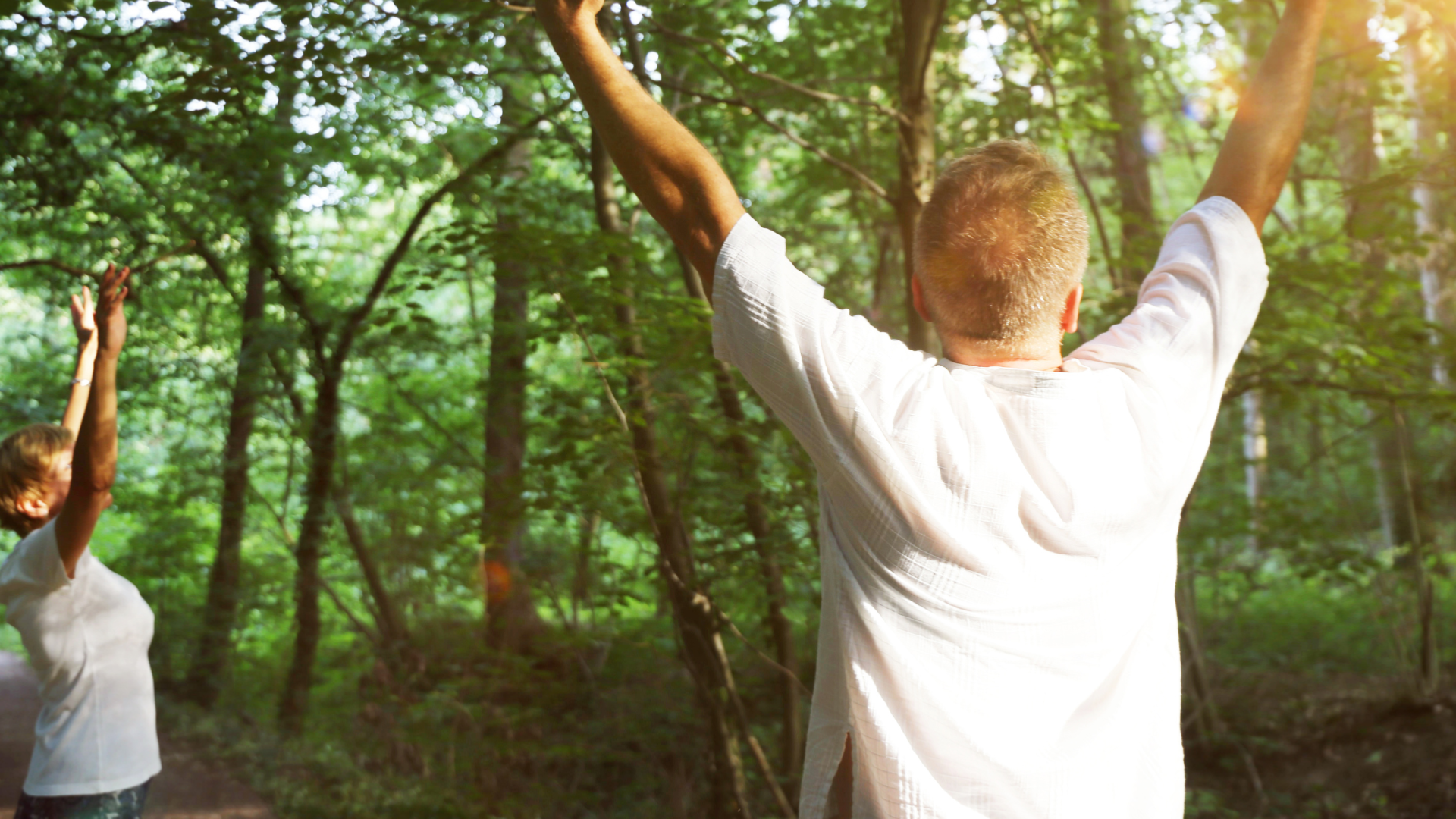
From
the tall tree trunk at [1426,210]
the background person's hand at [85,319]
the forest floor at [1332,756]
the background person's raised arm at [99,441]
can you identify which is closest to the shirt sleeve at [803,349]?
the background person's raised arm at [99,441]

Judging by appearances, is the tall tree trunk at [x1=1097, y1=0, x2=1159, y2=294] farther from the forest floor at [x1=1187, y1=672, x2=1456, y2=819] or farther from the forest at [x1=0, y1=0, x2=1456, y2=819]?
the forest floor at [x1=1187, y1=672, x2=1456, y2=819]

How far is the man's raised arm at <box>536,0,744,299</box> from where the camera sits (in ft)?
4.03

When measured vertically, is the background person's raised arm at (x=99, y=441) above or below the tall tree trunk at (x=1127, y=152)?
below

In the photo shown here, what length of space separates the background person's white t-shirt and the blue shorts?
17mm

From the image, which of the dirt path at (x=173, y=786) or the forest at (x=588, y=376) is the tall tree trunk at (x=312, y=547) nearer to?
the forest at (x=588, y=376)

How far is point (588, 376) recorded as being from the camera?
206 inches

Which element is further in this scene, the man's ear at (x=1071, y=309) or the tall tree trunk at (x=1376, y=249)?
the tall tree trunk at (x=1376, y=249)

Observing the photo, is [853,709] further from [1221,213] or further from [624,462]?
[624,462]

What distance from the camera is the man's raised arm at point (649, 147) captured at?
123 centimetres

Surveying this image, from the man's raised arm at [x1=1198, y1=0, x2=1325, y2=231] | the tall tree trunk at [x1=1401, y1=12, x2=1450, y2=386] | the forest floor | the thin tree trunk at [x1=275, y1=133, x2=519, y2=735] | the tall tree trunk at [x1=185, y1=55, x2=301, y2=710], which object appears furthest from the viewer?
the tall tree trunk at [x1=185, y1=55, x2=301, y2=710]

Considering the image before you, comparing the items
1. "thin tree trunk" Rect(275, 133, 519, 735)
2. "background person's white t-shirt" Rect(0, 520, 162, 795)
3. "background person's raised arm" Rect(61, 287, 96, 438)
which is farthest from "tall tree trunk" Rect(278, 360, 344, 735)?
"background person's white t-shirt" Rect(0, 520, 162, 795)

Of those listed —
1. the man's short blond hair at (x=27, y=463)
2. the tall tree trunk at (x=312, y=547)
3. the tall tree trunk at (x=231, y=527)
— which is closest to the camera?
the man's short blond hair at (x=27, y=463)

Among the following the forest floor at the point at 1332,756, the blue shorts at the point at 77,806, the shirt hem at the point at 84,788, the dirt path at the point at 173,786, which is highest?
the shirt hem at the point at 84,788

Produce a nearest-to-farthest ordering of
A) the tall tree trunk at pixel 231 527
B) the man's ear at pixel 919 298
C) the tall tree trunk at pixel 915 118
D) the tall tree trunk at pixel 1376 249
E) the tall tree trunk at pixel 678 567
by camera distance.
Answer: the man's ear at pixel 919 298
the tall tree trunk at pixel 915 118
the tall tree trunk at pixel 678 567
the tall tree trunk at pixel 1376 249
the tall tree trunk at pixel 231 527
